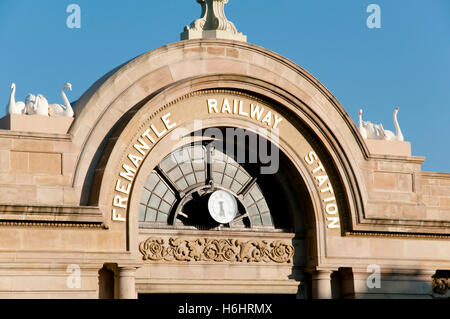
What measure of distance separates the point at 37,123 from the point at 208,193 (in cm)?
501

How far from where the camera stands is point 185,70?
29781 millimetres

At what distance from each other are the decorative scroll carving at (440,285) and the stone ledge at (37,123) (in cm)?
1199

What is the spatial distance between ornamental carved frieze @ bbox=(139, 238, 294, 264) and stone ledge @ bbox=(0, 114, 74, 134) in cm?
367

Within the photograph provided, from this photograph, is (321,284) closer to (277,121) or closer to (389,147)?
(277,121)

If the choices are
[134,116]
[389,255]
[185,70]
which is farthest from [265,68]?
[389,255]

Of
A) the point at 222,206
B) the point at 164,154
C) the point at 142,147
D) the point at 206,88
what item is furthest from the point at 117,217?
the point at 206,88

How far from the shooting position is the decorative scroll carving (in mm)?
32812

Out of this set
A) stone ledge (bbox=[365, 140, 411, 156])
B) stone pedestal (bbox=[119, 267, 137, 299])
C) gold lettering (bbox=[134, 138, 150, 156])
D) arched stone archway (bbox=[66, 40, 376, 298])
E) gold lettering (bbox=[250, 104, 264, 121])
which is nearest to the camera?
stone pedestal (bbox=[119, 267, 137, 299])

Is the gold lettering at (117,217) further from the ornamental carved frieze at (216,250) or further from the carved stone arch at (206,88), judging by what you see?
the ornamental carved frieze at (216,250)

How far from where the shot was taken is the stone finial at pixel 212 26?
3089 cm

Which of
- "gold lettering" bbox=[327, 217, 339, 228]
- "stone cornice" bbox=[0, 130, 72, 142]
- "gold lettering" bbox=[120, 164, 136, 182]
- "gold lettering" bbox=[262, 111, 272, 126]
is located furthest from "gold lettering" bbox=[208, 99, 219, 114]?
"gold lettering" bbox=[327, 217, 339, 228]

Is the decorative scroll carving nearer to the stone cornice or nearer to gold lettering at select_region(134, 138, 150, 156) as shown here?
gold lettering at select_region(134, 138, 150, 156)

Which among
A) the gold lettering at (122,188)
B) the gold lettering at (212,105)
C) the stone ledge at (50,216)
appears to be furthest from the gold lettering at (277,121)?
the stone ledge at (50,216)
